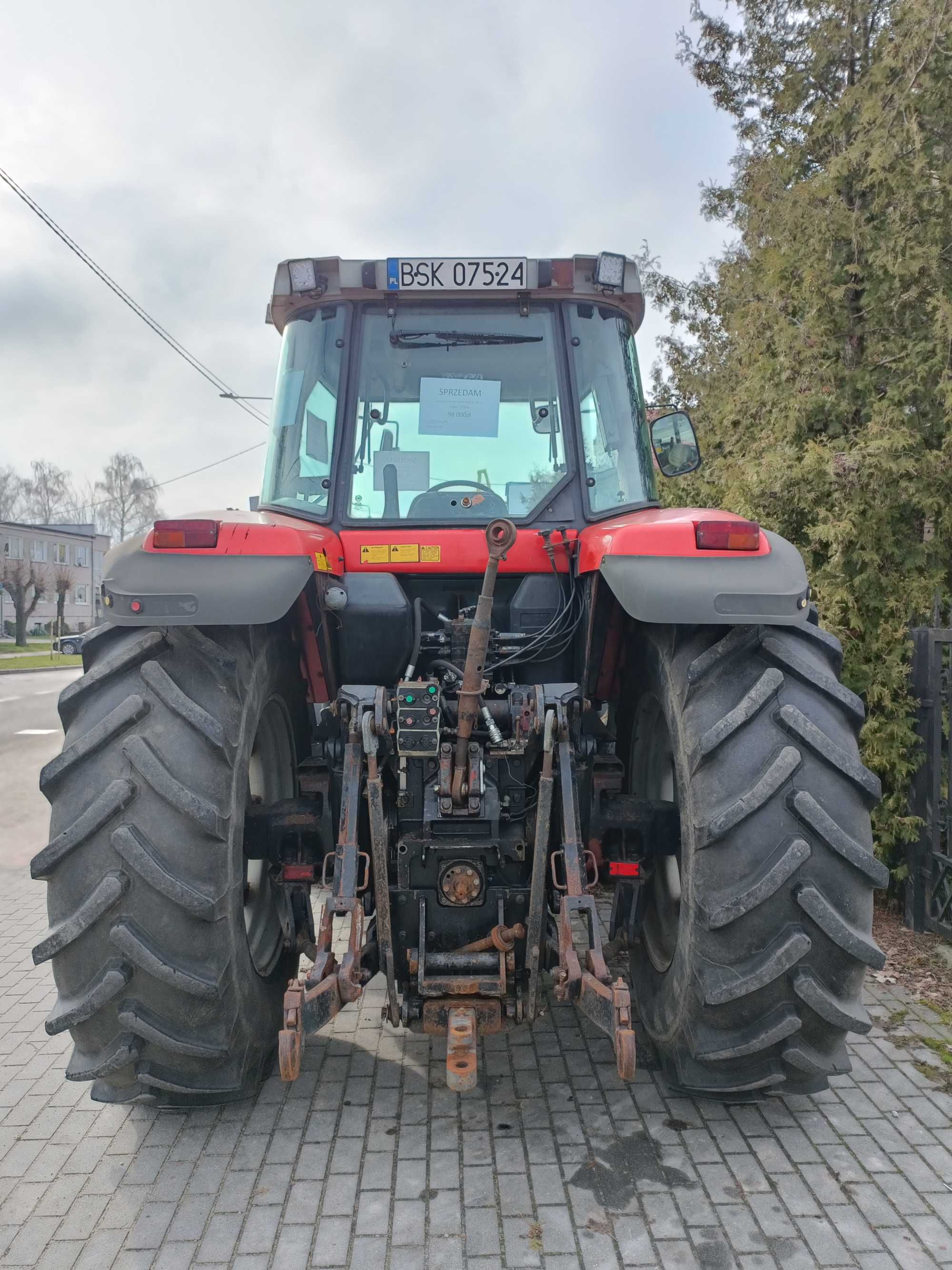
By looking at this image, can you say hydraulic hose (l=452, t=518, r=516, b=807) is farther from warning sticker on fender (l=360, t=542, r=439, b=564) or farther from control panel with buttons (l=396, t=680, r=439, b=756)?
warning sticker on fender (l=360, t=542, r=439, b=564)

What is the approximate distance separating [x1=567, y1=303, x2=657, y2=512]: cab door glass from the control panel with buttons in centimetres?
117

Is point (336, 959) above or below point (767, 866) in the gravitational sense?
below

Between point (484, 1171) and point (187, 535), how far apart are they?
2.05 metres

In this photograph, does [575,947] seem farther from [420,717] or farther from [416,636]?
[416,636]

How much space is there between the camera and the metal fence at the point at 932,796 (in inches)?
180

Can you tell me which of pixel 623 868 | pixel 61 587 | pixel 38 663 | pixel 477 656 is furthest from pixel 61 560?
pixel 477 656

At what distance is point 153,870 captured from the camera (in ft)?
8.09

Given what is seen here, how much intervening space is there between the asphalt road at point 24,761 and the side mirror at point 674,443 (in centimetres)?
253

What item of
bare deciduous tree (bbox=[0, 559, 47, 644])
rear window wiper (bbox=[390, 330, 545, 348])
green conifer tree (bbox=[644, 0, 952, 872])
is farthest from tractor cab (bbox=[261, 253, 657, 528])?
bare deciduous tree (bbox=[0, 559, 47, 644])

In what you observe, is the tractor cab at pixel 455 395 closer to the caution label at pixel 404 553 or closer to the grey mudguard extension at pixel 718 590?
the caution label at pixel 404 553

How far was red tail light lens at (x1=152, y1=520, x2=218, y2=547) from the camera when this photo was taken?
2.65 m

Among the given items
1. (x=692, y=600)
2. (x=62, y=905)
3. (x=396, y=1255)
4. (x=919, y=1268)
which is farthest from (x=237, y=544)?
(x=919, y=1268)

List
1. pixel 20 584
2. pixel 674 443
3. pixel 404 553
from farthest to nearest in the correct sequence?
pixel 20 584 → pixel 674 443 → pixel 404 553

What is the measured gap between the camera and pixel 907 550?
16.1ft
